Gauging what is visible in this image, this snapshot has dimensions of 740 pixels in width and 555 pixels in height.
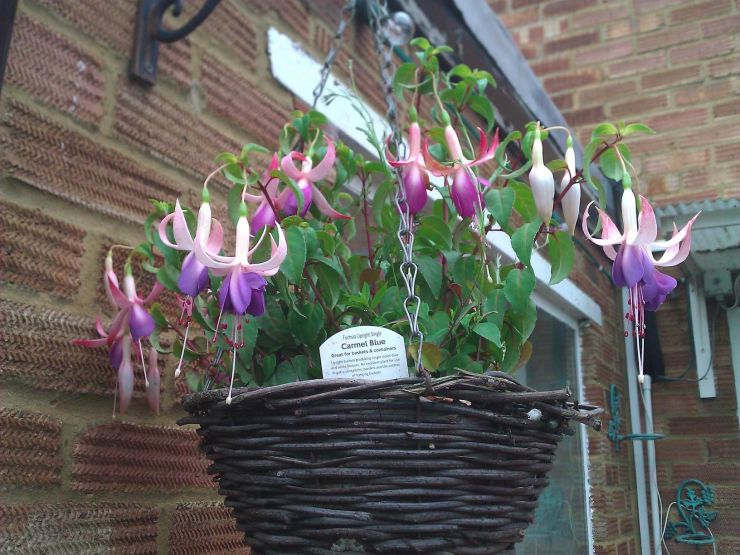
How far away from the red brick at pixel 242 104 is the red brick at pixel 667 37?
213 cm

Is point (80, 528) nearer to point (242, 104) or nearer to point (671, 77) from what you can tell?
point (242, 104)

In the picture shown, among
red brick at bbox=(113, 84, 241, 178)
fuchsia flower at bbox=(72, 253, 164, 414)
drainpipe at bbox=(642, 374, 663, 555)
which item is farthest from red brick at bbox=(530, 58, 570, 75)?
fuchsia flower at bbox=(72, 253, 164, 414)

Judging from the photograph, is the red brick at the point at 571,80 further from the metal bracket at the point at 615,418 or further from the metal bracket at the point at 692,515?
the metal bracket at the point at 692,515

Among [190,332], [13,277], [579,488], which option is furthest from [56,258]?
[579,488]

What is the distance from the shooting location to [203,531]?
3.11 ft

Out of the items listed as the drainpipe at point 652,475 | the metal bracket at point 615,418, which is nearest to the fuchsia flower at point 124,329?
the metal bracket at point 615,418

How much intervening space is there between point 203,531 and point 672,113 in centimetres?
250

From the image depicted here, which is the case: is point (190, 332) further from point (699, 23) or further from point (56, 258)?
point (699, 23)

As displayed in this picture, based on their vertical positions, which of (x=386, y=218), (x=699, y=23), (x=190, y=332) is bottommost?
(x=190, y=332)

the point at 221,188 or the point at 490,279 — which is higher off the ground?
the point at 221,188

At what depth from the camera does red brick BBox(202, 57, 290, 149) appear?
1084 millimetres

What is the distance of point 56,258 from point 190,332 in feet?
0.72

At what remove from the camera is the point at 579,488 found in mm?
2350

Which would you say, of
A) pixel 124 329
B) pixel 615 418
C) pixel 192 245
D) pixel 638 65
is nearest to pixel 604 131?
pixel 192 245
